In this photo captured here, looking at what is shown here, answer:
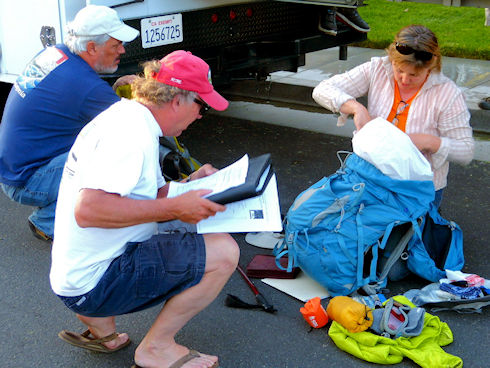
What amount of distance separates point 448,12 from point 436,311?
7.66 m

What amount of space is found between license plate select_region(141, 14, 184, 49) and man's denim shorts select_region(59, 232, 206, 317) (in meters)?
2.41

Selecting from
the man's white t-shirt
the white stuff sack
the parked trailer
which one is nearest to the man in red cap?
the man's white t-shirt

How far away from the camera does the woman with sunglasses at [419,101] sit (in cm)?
335

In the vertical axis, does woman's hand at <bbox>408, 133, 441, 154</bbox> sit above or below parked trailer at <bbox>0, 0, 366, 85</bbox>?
below

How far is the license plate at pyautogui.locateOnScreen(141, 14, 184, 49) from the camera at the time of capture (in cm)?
465

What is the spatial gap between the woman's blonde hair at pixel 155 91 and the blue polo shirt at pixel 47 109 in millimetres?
1051

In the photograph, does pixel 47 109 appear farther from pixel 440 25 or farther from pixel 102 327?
pixel 440 25

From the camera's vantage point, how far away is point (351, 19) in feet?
19.9

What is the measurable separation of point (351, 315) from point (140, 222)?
1041 mm

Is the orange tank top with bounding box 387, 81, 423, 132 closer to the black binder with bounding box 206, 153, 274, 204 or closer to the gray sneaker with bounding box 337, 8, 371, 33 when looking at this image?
the black binder with bounding box 206, 153, 274, 204

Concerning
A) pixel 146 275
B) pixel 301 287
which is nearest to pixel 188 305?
pixel 146 275

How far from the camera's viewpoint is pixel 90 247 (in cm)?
248

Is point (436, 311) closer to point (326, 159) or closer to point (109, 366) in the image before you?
point (109, 366)

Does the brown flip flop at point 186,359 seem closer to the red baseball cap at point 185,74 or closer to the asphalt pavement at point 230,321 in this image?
the asphalt pavement at point 230,321
